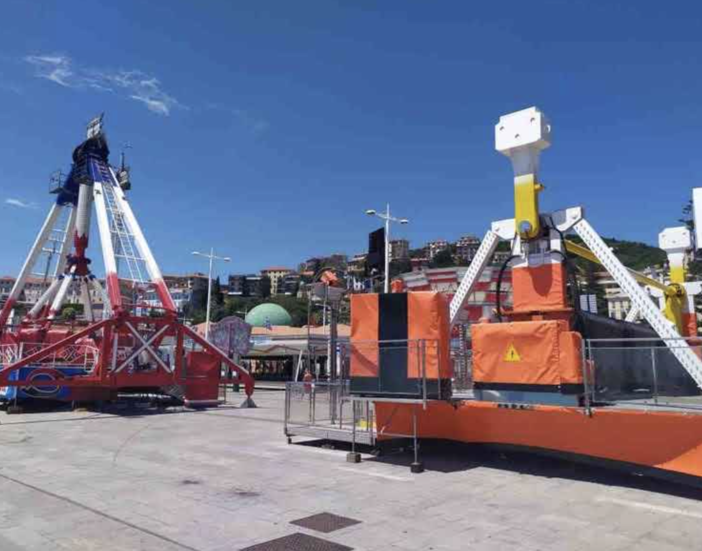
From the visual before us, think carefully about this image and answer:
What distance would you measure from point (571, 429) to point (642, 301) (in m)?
3.25

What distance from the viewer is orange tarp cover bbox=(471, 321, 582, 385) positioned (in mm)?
10602

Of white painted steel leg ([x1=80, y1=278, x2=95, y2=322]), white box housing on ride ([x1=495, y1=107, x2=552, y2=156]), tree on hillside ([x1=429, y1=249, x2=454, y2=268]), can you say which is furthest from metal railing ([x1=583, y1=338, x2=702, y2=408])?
tree on hillside ([x1=429, y1=249, x2=454, y2=268])

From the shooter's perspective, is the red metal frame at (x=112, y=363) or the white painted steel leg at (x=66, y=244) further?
the white painted steel leg at (x=66, y=244)

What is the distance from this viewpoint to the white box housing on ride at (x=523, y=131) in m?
12.6

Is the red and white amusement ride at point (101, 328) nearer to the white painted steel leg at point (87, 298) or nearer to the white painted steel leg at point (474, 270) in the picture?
the white painted steel leg at point (87, 298)

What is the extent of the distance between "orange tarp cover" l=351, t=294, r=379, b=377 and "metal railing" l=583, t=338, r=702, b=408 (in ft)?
14.4

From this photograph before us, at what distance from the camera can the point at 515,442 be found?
11.3 m

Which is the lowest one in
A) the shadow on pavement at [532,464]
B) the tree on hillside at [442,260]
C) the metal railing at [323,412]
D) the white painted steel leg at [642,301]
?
the shadow on pavement at [532,464]

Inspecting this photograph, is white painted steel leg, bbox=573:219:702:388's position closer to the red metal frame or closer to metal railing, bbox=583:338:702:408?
metal railing, bbox=583:338:702:408

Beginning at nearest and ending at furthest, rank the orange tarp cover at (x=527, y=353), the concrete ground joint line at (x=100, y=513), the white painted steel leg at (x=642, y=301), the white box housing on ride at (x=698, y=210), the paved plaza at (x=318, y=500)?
the concrete ground joint line at (x=100, y=513) < the paved plaza at (x=318, y=500) < the white box housing on ride at (x=698, y=210) < the white painted steel leg at (x=642, y=301) < the orange tarp cover at (x=527, y=353)

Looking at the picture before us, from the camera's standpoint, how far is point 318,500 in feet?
29.8

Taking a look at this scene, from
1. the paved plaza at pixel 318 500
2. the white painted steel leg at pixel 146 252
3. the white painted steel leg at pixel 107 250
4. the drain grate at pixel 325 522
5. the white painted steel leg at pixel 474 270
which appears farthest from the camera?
the white painted steel leg at pixel 146 252

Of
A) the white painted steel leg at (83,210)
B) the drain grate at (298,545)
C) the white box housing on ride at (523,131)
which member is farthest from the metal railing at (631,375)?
the white painted steel leg at (83,210)

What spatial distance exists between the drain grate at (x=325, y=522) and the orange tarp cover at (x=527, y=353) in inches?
191
